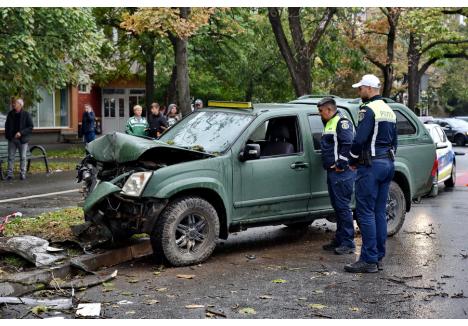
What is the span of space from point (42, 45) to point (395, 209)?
41.4ft

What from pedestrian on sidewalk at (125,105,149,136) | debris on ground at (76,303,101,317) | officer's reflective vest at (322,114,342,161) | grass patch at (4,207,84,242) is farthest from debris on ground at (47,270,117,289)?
pedestrian on sidewalk at (125,105,149,136)

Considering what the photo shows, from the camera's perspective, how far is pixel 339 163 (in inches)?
335

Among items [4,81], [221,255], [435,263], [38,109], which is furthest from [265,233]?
[38,109]

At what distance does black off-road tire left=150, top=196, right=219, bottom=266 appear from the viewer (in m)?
7.73

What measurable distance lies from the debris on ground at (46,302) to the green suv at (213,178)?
1501mm

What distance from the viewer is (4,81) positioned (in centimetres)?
1994

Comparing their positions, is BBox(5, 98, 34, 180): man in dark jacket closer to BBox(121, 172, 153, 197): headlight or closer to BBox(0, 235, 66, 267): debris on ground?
BBox(0, 235, 66, 267): debris on ground

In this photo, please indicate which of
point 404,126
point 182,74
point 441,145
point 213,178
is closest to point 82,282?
point 213,178

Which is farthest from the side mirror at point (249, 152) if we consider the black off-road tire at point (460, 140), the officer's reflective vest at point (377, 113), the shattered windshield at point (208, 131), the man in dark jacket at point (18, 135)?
the black off-road tire at point (460, 140)

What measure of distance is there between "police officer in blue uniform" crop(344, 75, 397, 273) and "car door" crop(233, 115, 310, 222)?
107 centimetres

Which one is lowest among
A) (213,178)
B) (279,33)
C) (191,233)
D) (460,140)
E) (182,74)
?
(460,140)

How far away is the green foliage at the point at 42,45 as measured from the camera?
Result: 58.9 feet

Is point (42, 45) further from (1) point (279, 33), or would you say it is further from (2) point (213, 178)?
(2) point (213, 178)

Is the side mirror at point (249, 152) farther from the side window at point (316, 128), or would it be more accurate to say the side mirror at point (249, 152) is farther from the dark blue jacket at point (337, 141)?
the side window at point (316, 128)
